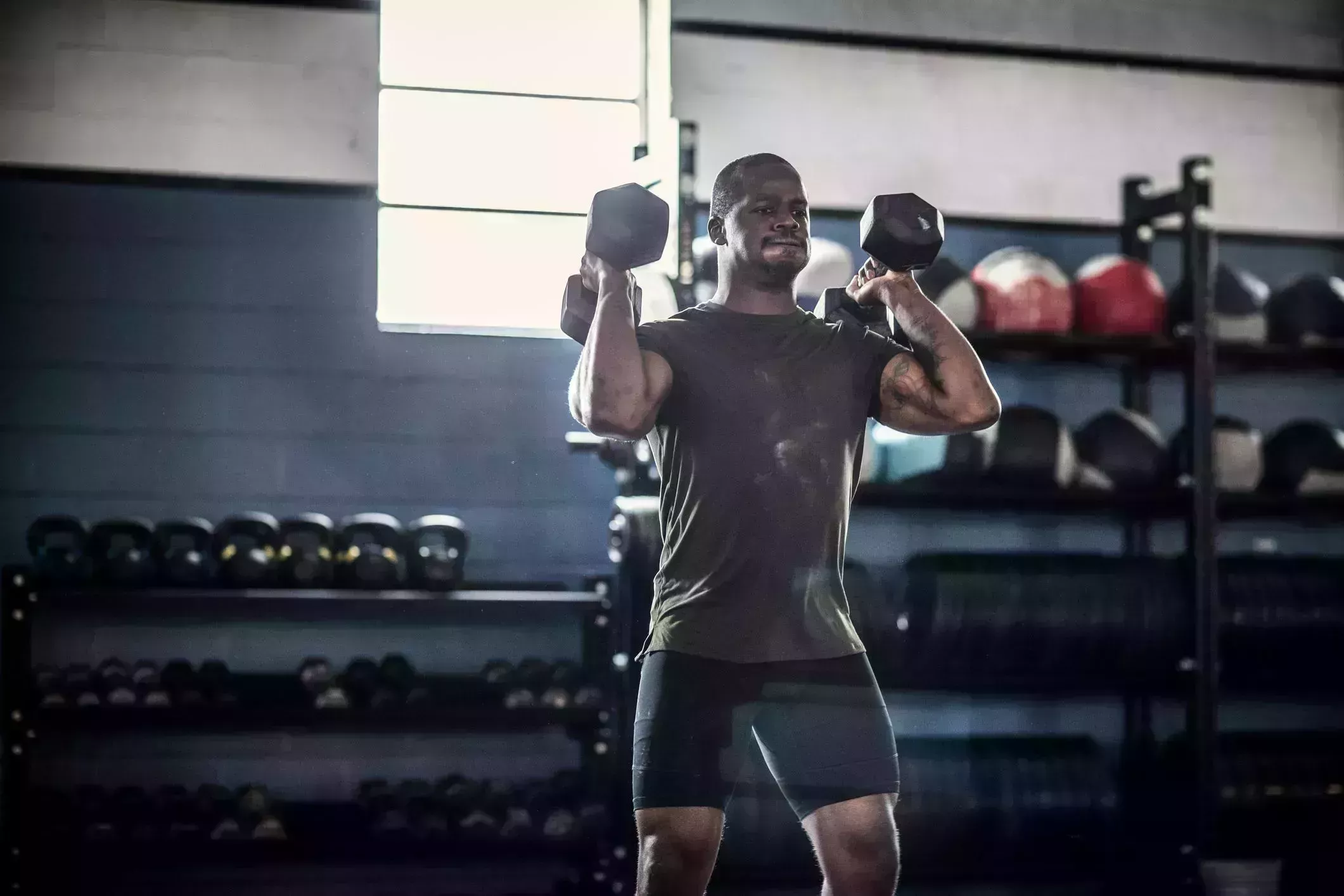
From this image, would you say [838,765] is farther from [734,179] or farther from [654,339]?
[734,179]

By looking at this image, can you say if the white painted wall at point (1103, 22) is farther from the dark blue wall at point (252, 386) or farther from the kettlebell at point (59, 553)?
the kettlebell at point (59, 553)

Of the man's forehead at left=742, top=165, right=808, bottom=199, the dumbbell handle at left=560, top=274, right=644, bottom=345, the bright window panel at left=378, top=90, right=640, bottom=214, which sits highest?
the bright window panel at left=378, top=90, right=640, bottom=214

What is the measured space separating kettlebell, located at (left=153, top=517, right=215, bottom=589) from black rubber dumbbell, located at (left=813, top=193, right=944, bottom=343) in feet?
7.95

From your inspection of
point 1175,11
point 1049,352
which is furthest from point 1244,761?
point 1175,11

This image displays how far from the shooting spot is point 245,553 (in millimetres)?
4098

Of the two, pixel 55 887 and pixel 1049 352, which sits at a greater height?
pixel 1049 352

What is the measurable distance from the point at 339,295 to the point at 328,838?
1.68m

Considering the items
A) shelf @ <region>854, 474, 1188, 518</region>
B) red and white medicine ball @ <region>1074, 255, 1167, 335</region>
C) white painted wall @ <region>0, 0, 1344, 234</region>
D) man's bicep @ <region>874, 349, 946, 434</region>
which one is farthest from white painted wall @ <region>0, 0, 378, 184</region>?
man's bicep @ <region>874, 349, 946, 434</region>

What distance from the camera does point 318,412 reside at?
461 centimetres

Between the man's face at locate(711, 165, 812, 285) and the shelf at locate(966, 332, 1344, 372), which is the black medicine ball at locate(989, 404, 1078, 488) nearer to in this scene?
the shelf at locate(966, 332, 1344, 372)

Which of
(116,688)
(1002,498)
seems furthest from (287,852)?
(1002,498)

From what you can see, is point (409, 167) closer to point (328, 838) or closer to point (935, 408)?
point (328, 838)

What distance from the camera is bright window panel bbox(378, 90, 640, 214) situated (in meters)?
4.82

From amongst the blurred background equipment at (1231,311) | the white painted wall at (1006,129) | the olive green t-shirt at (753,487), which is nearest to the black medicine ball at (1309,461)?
the blurred background equipment at (1231,311)
